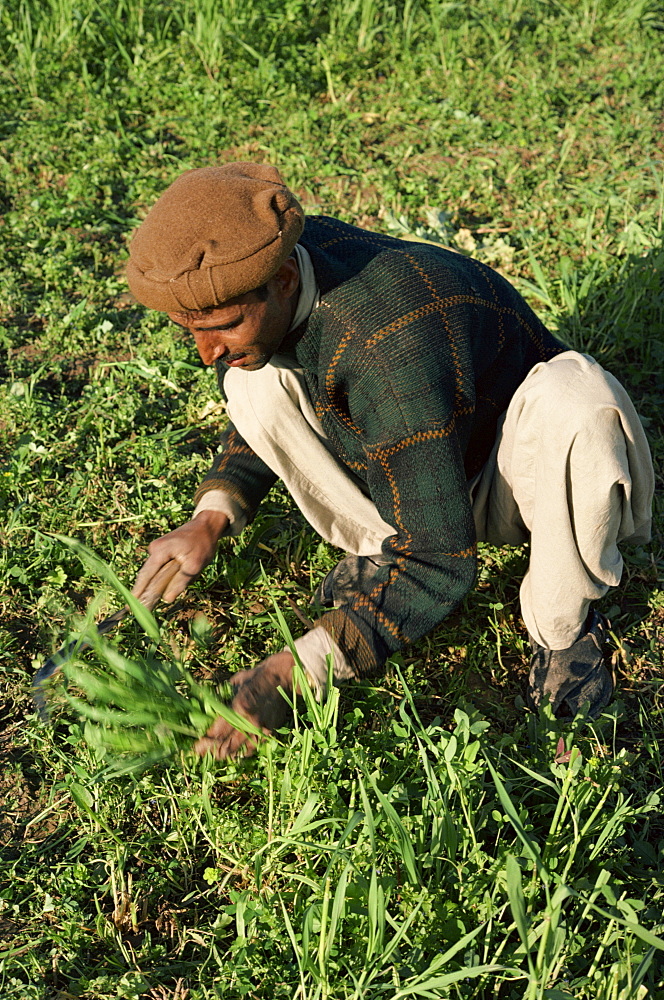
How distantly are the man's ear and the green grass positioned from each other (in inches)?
31.7

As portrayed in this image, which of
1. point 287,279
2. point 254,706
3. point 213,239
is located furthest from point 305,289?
Answer: point 254,706

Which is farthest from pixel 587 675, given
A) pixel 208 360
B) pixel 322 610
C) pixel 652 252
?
pixel 652 252

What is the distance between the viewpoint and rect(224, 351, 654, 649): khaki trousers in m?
2.06

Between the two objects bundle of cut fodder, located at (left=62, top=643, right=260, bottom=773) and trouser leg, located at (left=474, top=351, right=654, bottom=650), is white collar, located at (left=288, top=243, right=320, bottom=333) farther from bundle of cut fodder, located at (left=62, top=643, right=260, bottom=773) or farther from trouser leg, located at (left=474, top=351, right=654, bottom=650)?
bundle of cut fodder, located at (left=62, top=643, right=260, bottom=773)

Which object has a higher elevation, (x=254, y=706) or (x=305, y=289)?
(x=305, y=289)

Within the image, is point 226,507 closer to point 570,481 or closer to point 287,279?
point 287,279

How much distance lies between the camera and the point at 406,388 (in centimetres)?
201

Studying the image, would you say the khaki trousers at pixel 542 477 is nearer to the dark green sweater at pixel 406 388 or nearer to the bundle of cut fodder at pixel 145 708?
the dark green sweater at pixel 406 388

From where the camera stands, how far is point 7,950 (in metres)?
2.02

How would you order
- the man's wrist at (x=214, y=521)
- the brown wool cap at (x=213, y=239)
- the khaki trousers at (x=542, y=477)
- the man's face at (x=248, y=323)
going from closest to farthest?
the brown wool cap at (x=213, y=239) < the man's face at (x=248, y=323) < the khaki trousers at (x=542, y=477) < the man's wrist at (x=214, y=521)

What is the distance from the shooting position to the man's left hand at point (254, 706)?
1.99 m

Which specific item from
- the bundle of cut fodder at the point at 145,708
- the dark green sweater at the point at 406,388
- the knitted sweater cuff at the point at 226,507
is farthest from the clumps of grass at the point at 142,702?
the knitted sweater cuff at the point at 226,507

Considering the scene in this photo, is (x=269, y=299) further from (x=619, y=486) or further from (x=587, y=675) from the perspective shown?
(x=587, y=675)

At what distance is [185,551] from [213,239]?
943mm
